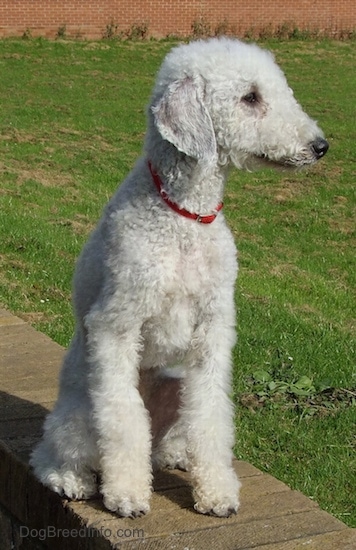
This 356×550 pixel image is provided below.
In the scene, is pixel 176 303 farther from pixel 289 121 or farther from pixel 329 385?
pixel 329 385

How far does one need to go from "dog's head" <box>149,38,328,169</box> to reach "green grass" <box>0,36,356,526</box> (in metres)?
1.58

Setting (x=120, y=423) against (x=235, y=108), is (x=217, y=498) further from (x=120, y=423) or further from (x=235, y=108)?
(x=235, y=108)

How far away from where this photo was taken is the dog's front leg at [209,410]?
3268mm

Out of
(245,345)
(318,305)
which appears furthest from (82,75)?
(245,345)

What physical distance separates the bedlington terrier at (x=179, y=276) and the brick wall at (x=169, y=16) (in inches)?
822

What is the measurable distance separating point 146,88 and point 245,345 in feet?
45.4

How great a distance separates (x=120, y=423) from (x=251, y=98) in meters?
1.17

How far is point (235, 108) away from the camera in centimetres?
324

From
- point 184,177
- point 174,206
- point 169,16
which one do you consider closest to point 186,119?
point 184,177

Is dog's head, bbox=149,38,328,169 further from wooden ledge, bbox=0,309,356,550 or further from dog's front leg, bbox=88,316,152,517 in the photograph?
wooden ledge, bbox=0,309,356,550

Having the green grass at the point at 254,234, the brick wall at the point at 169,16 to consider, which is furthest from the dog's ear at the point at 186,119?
the brick wall at the point at 169,16

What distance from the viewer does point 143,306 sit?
316cm

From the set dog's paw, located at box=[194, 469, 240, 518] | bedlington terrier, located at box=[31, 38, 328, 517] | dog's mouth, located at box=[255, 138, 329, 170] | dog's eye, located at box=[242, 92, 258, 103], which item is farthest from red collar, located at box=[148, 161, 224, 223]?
dog's paw, located at box=[194, 469, 240, 518]

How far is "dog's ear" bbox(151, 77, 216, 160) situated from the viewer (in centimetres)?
313
